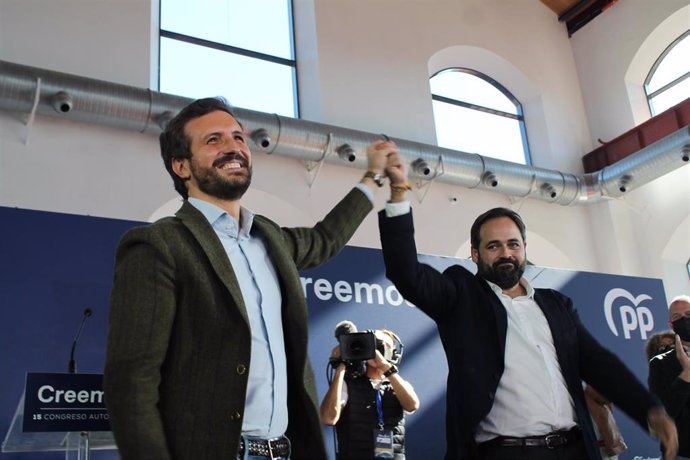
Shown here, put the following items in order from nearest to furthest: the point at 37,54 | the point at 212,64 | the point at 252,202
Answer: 1. the point at 37,54
2. the point at 252,202
3. the point at 212,64

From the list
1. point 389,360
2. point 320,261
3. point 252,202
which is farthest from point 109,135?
point 320,261

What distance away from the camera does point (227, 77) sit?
811 centimetres

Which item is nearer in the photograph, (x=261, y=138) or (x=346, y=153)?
(x=261, y=138)

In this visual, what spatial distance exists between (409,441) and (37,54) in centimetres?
475

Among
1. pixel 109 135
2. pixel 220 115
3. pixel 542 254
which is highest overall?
pixel 109 135

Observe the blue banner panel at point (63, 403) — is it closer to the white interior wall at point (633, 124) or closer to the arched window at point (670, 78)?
the white interior wall at point (633, 124)

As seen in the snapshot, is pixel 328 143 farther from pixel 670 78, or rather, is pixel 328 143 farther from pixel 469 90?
pixel 670 78

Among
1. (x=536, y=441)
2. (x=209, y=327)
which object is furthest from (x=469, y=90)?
(x=209, y=327)

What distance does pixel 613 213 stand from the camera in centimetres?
952

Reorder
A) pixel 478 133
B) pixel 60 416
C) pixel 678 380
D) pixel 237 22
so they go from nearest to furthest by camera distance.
Result: 1. pixel 60 416
2. pixel 678 380
3. pixel 237 22
4. pixel 478 133

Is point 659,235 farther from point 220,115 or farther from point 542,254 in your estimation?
point 220,115

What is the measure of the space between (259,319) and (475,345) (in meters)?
0.97

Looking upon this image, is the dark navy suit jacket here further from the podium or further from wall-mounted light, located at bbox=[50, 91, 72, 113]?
wall-mounted light, located at bbox=[50, 91, 72, 113]

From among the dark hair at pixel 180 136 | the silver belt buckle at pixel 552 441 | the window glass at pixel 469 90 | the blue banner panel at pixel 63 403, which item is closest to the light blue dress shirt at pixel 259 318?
the dark hair at pixel 180 136
